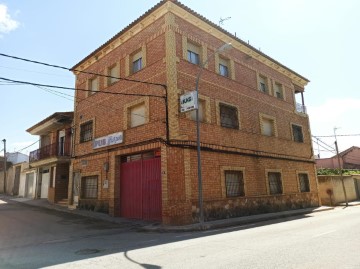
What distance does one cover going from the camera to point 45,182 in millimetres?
24656

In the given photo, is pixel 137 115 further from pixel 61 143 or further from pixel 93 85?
pixel 61 143

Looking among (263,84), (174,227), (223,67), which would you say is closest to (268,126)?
(263,84)

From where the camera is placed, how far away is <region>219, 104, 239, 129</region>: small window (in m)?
15.7

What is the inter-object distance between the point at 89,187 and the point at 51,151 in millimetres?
7602

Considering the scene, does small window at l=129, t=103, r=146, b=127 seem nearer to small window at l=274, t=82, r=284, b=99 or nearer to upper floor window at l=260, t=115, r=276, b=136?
upper floor window at l=260, t=115, r=276, b=136

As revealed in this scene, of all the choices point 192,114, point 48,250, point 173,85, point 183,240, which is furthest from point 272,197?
point 48,250

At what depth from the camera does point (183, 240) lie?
850 cm

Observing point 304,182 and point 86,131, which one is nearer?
point 86,131

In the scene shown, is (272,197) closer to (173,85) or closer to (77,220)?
(173,85)

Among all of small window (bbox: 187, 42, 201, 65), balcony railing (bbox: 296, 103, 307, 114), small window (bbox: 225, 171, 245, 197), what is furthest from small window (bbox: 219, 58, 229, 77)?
balcony railing (bbox: 296, 103, 307, 114)

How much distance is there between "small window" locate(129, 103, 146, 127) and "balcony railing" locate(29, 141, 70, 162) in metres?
8.52

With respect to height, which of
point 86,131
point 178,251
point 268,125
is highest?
point 268,125

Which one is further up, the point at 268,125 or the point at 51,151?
the point at 268,125

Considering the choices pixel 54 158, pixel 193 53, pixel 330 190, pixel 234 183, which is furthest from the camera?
pixel 330 190
